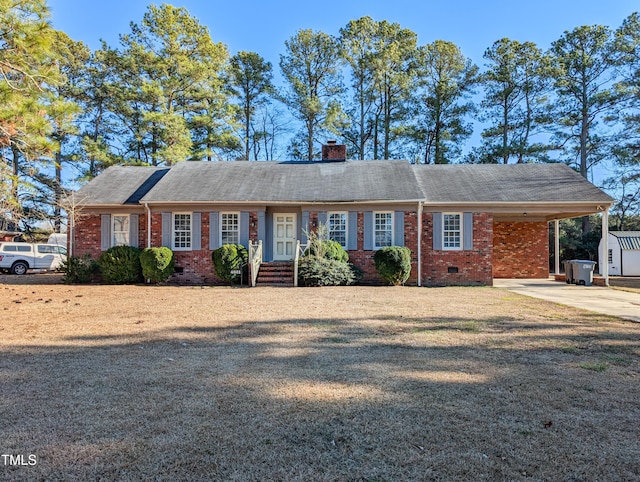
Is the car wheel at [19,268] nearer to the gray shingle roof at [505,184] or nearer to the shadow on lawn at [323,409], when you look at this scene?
the shadow on lawn at [323,409]

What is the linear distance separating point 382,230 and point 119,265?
980 centimetres

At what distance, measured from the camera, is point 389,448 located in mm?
2539

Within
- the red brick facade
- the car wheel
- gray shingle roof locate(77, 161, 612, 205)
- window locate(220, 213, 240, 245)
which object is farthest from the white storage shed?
the car wheel

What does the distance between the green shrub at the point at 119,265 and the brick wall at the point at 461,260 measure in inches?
427

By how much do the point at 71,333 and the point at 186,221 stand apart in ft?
32.3

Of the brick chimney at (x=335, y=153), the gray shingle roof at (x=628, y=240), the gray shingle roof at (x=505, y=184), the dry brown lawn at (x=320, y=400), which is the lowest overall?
the dry brown lawn at (x=320, y=400)

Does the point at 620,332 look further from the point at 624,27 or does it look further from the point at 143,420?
the point at 624,27

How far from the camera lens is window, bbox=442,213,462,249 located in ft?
49.3

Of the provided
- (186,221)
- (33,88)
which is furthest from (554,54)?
(33,88)

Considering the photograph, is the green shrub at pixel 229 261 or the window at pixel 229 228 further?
the window at pixel 229 228

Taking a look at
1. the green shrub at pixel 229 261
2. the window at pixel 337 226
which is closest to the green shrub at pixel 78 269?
the green shrub at pixel 229 261

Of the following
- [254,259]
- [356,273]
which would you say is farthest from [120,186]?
[356,273]

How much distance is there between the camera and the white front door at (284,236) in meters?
15.7

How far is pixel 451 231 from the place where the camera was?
1508 centimetres
